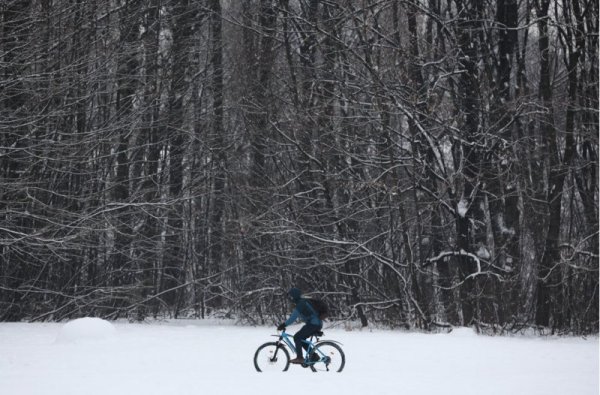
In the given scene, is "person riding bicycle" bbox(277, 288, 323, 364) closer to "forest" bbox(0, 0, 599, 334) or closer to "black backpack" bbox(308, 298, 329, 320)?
"black backpack" bbox(308, 298, 329, 320)

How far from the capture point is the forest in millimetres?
20312

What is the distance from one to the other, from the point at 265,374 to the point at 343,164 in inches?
417

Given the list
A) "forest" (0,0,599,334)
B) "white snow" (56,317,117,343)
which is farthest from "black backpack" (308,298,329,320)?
"forest" (0,0,599,334)

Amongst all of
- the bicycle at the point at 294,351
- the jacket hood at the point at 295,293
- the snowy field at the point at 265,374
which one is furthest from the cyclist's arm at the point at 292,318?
the snowy field at the point at 265,374

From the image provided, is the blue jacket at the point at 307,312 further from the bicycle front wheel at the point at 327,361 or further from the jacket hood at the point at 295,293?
the bicycle front wheel at the point at 327,361

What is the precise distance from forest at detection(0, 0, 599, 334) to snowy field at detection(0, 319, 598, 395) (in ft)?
8.03

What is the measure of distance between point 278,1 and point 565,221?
11.0 m

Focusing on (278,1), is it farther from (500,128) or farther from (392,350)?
(392,350)

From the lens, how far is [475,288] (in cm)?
2003

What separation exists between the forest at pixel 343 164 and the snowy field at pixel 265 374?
2447mm

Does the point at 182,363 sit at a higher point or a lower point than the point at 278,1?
lower

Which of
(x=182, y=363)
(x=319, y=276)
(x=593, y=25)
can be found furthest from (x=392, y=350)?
(x=593, y=25)

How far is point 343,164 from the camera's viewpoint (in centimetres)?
2189

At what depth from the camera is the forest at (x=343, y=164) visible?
20.3m
